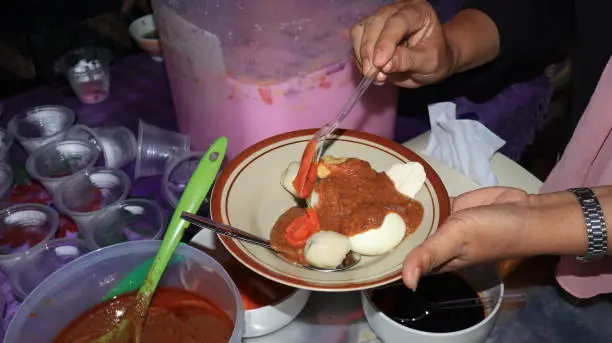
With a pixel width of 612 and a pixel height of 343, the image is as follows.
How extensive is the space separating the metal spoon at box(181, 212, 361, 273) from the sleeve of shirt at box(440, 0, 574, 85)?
0.61 m

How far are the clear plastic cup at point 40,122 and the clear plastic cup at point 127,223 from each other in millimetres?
266

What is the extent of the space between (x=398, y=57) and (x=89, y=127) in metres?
0.66

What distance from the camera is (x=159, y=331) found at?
28.5 inches

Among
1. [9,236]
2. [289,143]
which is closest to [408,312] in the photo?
[289,143]

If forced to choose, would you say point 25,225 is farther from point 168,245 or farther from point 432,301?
point 432,301

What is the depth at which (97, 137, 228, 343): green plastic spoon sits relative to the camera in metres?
0.72

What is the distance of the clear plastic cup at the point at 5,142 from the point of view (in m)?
1.11

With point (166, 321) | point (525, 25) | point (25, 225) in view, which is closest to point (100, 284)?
point (166, 321)

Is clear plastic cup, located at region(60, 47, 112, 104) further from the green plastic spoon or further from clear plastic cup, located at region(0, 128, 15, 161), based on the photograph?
the green plastic spoon

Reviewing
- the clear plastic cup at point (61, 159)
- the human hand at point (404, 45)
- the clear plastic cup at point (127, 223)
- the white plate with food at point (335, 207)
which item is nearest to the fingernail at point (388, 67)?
the human hand at point (404, 45)

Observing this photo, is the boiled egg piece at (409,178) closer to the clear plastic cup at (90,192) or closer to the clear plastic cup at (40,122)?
the clear plastic cup at (90,192)

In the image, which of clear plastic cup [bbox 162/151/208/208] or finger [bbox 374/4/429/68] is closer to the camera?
finger [bbox 374/4/429/68]

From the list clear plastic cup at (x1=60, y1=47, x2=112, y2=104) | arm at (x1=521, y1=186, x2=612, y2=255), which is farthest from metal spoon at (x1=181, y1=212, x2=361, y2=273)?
clear plastic cup at (x1=60, y1=47, x2=112, y2=104)

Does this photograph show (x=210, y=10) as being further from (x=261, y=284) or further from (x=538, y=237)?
(x=538, y=237)
